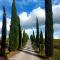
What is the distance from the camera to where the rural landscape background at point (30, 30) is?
2.40 meters

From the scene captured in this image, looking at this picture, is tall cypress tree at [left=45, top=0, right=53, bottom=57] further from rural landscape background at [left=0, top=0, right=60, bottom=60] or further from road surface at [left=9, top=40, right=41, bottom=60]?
road surface at [left=9, top=40, right=41, bottom=60]

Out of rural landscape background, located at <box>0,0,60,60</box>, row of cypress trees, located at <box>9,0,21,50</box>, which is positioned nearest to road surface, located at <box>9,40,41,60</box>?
rural landscape background, located at <box>0,0,60,60</box>

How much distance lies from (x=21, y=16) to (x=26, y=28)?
0.20 m

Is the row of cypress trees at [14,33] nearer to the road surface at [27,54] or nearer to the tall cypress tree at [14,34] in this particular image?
the tall cypress tree at [14,34]

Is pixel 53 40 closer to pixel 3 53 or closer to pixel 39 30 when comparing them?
pixel 39 30

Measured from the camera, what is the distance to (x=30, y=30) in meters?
2.45

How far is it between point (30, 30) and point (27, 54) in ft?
1.23

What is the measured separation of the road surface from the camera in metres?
2.39

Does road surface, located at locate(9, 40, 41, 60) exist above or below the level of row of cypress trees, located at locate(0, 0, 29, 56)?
below

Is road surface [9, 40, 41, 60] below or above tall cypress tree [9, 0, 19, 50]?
below

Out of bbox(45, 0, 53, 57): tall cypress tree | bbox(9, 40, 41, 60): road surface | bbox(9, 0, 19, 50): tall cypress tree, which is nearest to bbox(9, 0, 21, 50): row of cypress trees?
bbox(9, 0, 19, 50): tall cypress tree

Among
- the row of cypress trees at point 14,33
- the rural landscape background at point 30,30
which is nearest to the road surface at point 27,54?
the rural landscape background at point 30,30

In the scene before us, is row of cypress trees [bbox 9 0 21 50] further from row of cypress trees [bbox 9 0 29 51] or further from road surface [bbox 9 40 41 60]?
road surface [bbox 9 40 41 60]

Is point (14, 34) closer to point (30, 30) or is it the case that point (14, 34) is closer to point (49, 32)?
point (30, 30)
